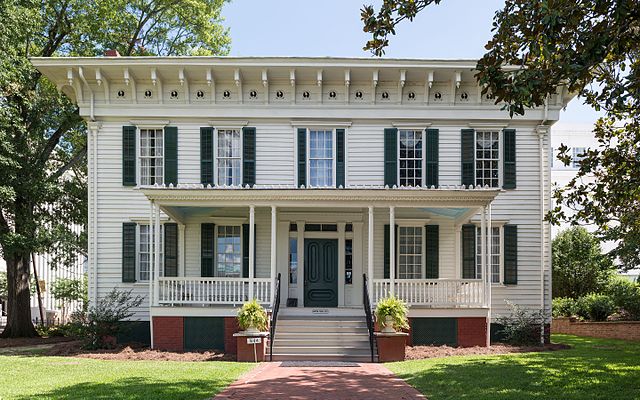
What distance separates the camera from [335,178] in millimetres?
21078

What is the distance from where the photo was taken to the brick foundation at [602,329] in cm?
2236

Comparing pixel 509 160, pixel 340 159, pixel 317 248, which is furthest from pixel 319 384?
pixel 509 160

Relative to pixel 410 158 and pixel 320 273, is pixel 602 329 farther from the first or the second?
pixel 320 273

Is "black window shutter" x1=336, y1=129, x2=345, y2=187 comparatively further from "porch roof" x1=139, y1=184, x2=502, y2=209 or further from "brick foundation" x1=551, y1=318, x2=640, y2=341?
"brick foundation" x1=551, y1=318, x2=640, y2=341

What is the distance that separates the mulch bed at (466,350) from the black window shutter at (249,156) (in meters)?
6.82

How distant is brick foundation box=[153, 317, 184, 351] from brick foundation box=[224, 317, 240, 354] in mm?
1195

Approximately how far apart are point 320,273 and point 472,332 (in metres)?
4.88

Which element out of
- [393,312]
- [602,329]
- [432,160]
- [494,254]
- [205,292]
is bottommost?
[602,329]

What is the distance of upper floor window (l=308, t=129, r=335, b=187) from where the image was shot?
21.2 m

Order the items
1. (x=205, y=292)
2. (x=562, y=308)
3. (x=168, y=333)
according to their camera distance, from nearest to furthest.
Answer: (x=168, y=333), (x=205, y=292), (x=562, y=308)

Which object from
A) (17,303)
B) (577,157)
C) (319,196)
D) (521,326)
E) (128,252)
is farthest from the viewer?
(577,157)

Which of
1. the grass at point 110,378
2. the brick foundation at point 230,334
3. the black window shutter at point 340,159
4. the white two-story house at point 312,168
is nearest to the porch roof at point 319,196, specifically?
the white two-story house at point 312,168

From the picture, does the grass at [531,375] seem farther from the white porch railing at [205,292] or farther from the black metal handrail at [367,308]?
the white porch railing at [205,292]

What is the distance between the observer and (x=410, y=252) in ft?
70.1
